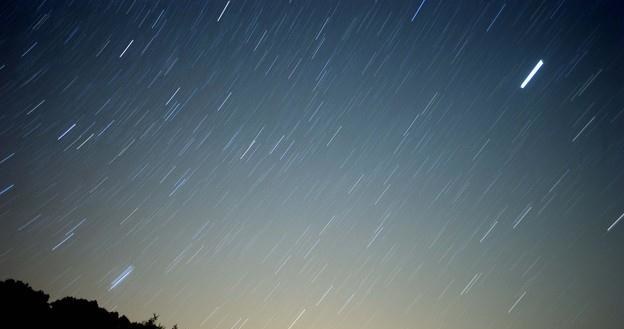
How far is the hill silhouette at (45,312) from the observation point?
52.3 feet

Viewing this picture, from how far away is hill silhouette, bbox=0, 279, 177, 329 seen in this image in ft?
52.3

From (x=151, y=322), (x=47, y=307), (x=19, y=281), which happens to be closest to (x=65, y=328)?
(x=47, y=307)

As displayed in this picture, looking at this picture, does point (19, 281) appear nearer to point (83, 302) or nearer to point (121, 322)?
point (83, 302)

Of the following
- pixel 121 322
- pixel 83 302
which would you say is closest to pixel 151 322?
pixel 121 322

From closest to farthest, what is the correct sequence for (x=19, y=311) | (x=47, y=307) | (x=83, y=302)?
(x=19, y=311)
(x=47, y=307)
(x=83, y=302)

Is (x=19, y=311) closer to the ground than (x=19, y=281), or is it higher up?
closer to the ground

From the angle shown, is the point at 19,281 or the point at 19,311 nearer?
the point at 19,311

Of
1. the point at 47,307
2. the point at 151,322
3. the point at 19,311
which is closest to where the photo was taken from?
the point at 19,311

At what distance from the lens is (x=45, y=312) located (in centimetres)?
1708

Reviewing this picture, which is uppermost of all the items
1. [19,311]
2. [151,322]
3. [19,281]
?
[19,281]

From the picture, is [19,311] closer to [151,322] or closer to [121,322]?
[121,322]

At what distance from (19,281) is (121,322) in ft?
15.4

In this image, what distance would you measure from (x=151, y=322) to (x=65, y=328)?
5211 millimetres

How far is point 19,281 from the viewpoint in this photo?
1753cm
